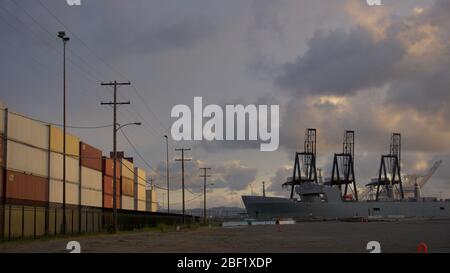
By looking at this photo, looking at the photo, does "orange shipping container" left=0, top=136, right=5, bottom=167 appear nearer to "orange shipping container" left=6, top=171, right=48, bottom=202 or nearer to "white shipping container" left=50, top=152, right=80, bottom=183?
"orange shipping container" left=6, top=171, right=48, bottom=202

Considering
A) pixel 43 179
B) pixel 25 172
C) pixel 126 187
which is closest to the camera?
pixel 25 172

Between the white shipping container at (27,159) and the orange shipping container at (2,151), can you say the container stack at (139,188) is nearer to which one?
the white shipping container at (27,159)

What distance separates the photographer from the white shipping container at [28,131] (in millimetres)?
48125

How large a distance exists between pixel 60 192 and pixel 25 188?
374 inches

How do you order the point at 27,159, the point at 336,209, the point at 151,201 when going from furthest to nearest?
the point at 151,201 → the point at 336,209 → the point at 27,159

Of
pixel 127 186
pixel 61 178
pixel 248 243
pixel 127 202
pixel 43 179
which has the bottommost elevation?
pixel 127 202

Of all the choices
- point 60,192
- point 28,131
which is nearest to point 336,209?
point 60,192

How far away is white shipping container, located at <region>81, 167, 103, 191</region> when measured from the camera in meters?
67.7

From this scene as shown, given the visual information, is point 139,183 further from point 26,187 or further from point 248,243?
point 248,243

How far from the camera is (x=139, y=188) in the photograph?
340ft

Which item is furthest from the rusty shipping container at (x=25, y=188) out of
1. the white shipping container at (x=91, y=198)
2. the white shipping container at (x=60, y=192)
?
the white shipping container at (x=91, y=198)
